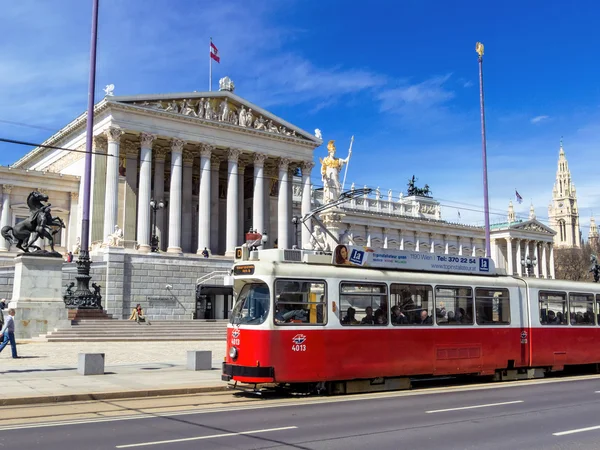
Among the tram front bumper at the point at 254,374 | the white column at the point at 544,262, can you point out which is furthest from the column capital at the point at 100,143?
the white column at the point at 544,262

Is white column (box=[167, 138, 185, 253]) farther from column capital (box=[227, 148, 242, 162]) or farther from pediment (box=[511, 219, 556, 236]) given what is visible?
pediment (box=[511, 219, 556, 236])

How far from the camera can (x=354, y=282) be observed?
1636 cm

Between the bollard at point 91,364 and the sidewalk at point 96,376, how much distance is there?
0.80ft

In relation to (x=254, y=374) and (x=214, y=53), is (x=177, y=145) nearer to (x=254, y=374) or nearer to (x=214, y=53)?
(x=214, y=53)

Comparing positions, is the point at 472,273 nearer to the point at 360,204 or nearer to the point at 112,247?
the point at 112,247

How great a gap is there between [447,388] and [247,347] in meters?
6.21

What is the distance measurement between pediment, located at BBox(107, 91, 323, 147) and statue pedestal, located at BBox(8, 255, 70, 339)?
1051 inches

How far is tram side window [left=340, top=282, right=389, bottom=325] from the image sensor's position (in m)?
16.2

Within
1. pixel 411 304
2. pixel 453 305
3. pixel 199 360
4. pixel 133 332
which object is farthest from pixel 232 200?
pixel 411 304

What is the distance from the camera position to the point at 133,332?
37750 mm

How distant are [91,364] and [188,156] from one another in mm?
47396

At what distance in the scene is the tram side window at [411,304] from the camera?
1709 cm

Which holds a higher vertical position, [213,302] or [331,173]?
[331,173]

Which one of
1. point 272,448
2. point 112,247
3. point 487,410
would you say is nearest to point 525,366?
point 487,410
